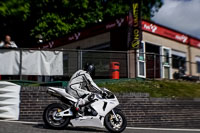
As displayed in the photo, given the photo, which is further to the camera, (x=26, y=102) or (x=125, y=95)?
(x=125, y=95)

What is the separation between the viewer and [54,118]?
7258mm

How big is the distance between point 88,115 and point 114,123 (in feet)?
2.17

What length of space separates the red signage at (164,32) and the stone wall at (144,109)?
27.8 feet

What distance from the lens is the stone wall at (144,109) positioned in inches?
383

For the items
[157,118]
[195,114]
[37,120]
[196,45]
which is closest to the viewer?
[37,120]

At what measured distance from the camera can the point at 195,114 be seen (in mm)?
11664

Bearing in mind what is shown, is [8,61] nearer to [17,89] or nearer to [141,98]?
[17,89]

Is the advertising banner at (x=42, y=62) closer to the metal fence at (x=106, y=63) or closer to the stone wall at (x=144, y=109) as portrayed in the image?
the metal fence at (x=106, y=63)

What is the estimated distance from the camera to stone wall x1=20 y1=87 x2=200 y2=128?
9.73 m

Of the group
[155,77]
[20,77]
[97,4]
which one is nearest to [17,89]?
[20,77]

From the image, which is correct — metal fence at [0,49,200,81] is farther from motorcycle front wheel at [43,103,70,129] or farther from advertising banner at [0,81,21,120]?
motorcycle front wheel at [43,103,70,129]

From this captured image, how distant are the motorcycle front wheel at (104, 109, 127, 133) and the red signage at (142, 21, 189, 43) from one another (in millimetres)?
12713

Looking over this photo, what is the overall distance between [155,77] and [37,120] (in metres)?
7.70

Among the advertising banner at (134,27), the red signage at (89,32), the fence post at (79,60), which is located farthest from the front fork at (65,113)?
the red signage at (89,32)
